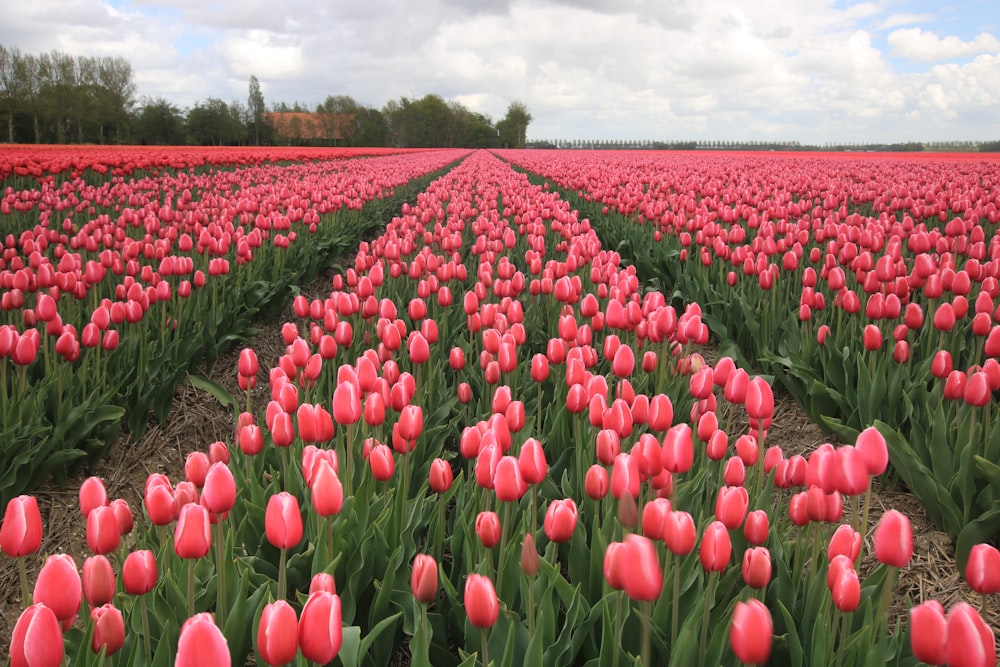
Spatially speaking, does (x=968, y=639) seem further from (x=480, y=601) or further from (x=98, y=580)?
(x=98, y=580)

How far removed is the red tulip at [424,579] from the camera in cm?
149

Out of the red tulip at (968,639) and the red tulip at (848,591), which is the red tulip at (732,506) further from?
the red tulip at (968,639)

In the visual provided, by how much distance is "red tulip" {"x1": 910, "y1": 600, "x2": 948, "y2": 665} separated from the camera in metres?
1.16

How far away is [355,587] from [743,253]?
462cm

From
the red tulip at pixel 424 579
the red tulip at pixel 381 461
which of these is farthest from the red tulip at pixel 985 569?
the red tulip at pixel 381 461

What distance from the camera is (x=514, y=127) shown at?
110 metres

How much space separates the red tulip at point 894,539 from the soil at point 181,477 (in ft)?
3.48

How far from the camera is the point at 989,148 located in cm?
5491

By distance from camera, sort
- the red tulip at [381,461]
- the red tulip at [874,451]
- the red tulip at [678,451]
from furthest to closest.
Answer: the red tulip at [381,461] < the red tulip at [678,451] < the red tulip at [874,451]

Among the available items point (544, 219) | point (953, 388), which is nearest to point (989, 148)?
point (544, 219)

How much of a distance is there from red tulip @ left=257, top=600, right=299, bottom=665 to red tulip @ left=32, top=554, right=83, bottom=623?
15.6 inches

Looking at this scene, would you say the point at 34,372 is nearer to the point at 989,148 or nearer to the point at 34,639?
the point at 34,639

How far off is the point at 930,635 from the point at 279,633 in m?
1.06

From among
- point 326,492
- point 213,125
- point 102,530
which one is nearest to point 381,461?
point 326,492
